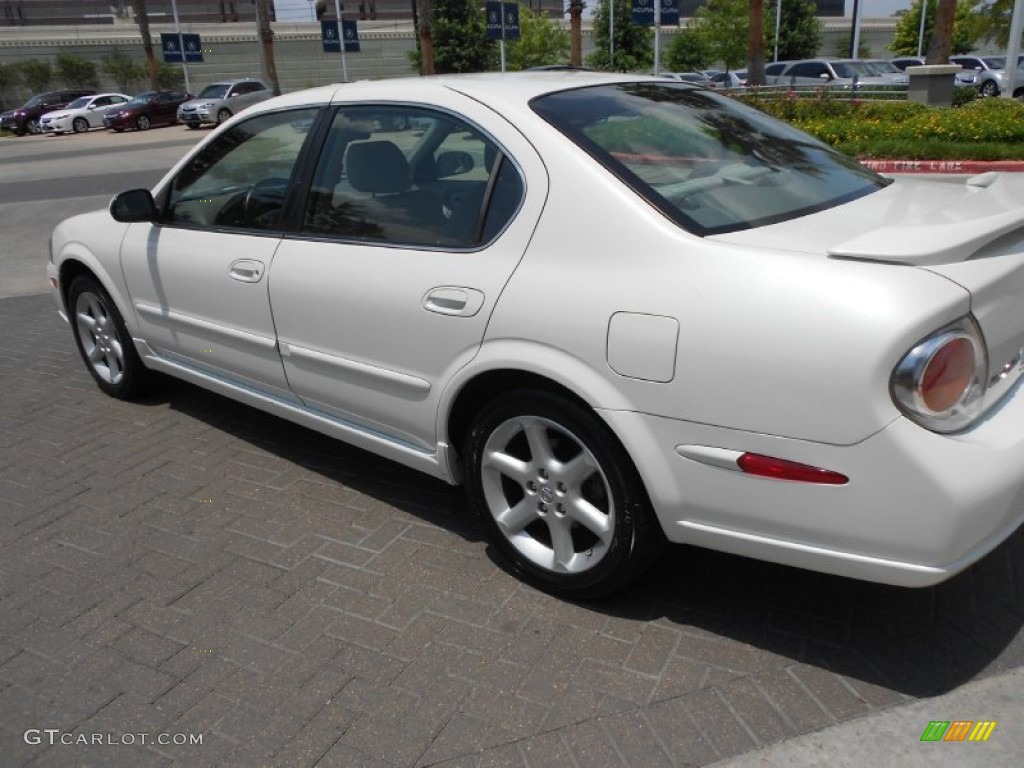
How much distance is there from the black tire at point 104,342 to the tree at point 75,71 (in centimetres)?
5683

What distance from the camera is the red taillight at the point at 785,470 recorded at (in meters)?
2.22

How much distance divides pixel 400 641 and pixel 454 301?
1.11 metres

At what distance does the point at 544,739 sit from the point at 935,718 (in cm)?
104

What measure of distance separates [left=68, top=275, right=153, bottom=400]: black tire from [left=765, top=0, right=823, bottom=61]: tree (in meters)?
51.1

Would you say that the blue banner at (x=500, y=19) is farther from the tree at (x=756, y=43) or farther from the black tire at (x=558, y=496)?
the black tire at (x=558, y=496)

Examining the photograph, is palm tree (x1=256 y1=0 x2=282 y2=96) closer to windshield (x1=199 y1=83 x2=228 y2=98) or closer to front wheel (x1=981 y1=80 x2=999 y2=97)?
windshield (x1=199 y1=83 x2=228 y2=98)

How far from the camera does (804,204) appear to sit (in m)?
2.84

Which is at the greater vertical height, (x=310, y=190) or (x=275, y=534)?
(x=310, y=190)

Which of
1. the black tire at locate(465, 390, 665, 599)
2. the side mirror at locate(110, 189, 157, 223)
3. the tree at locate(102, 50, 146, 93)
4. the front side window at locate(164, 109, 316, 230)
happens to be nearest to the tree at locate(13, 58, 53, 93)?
the tree at locate(102, 50, 146, 93)

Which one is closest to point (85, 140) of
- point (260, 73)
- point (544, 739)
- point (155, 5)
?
point (260, 73)

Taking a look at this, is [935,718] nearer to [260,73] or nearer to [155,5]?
[260,73]

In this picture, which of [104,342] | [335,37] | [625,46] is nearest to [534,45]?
[625,46]

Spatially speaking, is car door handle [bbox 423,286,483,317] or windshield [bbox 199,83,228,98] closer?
car door handle [bbox 423,286,483,317]

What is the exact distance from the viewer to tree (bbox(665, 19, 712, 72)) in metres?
46.7
